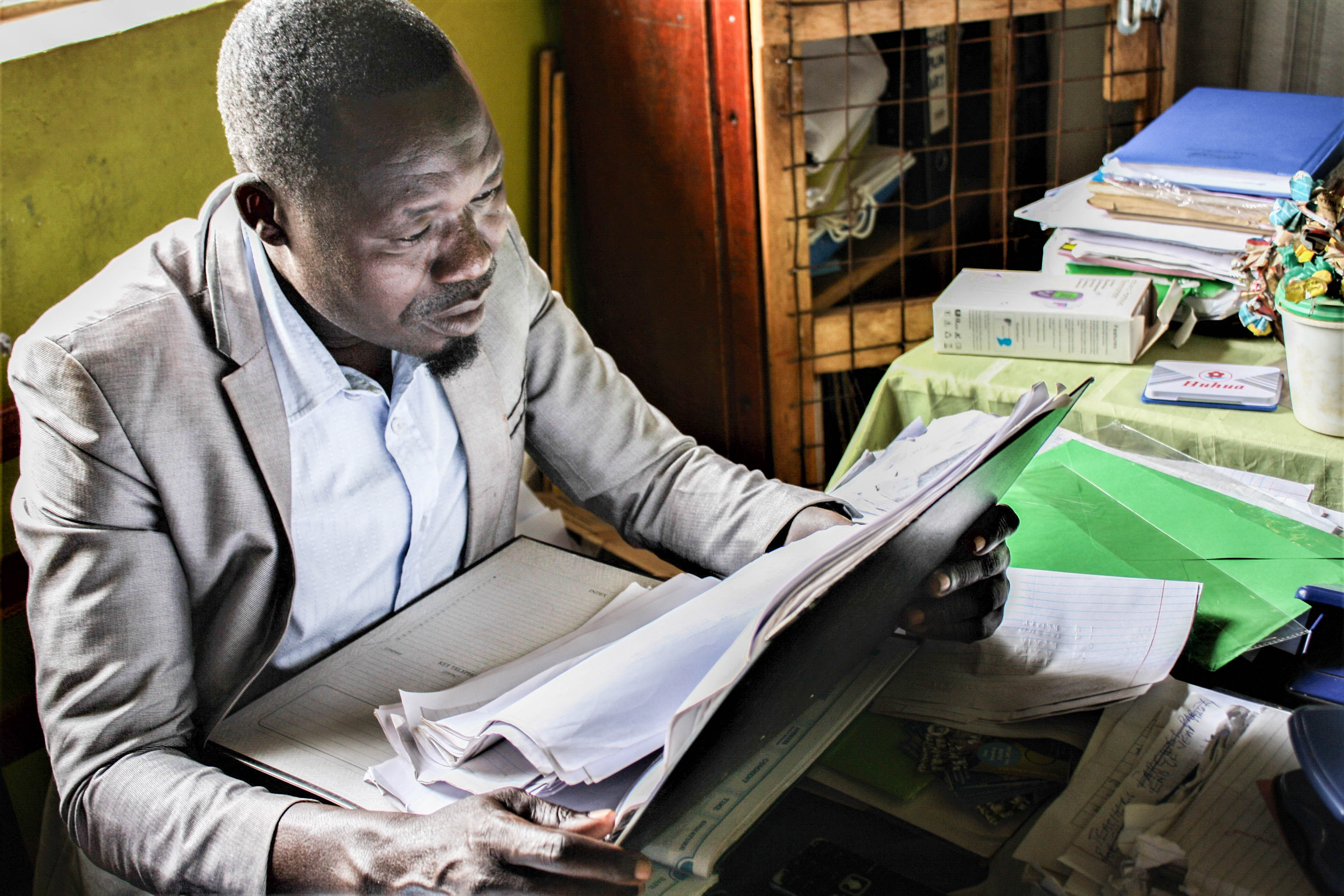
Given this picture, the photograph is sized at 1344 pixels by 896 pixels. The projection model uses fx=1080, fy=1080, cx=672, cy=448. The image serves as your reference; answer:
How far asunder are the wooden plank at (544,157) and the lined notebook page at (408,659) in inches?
48.2

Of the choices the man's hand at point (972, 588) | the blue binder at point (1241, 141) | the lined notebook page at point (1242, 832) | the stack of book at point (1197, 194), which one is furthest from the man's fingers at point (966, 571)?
the blue binder at point (1241, 141)

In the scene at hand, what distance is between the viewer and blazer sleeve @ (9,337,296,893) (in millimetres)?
814

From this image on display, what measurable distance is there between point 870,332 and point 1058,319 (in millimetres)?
485

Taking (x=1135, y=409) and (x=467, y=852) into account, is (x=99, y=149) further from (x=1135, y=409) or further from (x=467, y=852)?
Answer: (x=1135, y=409)

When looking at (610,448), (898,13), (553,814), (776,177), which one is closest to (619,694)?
(553,814)

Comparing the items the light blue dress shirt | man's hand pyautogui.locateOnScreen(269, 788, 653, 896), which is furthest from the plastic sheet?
man's hand pyautogui.locateOnScreen(269, 788, 653, 896)

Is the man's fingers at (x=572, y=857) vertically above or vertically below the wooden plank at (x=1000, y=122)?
below

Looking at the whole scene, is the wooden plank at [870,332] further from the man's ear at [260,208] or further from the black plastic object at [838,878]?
the black plastic object at [838,878]

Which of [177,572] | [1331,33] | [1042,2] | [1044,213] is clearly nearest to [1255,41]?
[1331,33]

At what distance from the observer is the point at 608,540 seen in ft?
7.23

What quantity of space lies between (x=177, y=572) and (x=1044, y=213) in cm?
133

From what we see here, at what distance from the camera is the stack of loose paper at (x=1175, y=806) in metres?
0.64

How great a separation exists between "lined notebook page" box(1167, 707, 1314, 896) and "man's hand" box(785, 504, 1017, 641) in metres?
0.21

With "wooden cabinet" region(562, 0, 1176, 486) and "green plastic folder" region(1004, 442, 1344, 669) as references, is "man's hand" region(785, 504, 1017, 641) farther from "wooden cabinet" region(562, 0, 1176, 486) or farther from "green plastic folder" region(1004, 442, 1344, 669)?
"wooden cabinet" region(562, 0, 1176, 486)
